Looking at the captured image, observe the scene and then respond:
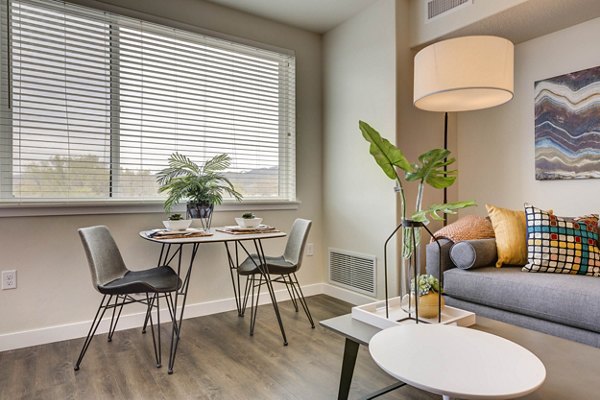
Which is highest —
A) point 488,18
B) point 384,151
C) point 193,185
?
point 488,18

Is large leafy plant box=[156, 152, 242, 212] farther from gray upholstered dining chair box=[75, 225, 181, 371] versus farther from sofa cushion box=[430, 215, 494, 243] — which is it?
sofa cushion box=[430, 215, 494, 243]

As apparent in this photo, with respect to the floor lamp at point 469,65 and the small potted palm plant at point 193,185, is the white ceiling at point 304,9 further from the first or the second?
the floor lamp at point 469,65

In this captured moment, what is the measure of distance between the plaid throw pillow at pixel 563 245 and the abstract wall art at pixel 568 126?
493 millimetres

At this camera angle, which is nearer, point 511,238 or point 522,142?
point 511,238

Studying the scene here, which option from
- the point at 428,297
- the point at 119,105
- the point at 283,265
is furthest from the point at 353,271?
the point at 119,105

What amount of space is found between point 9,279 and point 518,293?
10.2 ft

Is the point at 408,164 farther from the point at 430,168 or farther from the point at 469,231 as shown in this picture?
the point at 469,231

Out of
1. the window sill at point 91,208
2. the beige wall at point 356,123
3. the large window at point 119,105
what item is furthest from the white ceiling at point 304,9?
the window sill at point 91,208

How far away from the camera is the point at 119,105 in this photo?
8.91 feet

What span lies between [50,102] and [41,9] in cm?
62

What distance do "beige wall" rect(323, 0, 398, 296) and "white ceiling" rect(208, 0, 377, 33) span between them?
0.11m

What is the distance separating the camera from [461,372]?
105cm

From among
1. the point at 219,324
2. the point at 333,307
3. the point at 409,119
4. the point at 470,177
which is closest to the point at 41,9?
the point at 219,324

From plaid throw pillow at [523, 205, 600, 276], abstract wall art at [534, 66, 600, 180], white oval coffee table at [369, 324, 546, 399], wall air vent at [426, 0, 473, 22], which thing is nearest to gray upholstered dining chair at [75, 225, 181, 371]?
white oval coffee table at [369, 324, 546, 399]
